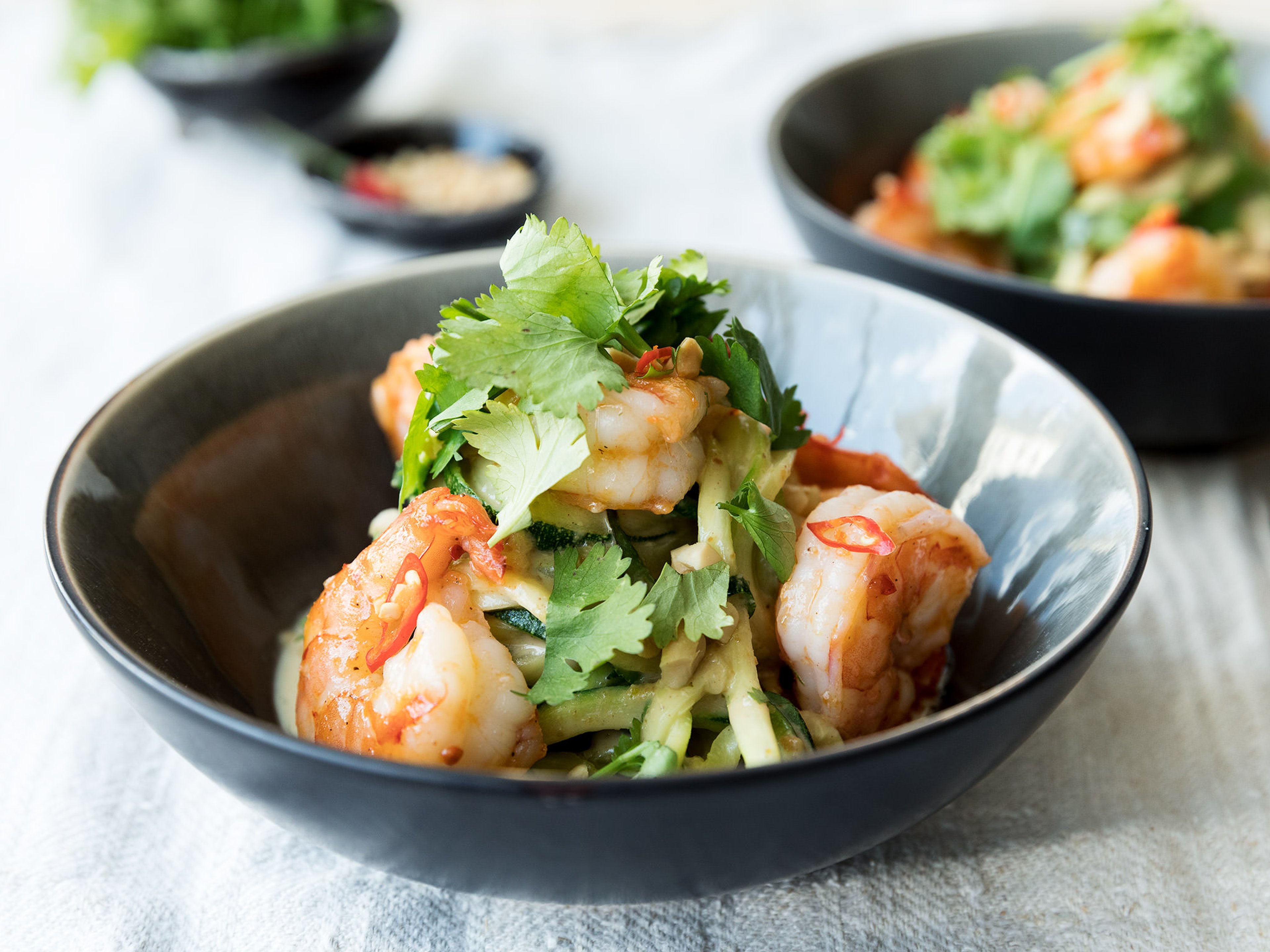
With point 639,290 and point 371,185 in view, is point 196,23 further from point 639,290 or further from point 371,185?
point 639,290

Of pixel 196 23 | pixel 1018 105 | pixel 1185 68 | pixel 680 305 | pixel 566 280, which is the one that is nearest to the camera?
pixel 566 280

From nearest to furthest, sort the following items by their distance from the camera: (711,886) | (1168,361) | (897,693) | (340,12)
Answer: (711,886) → (897,693) → (1168,361) → (340,12)

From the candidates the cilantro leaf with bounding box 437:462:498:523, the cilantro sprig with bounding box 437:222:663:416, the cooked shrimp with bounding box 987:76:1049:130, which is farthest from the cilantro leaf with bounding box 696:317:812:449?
the cooked shrimp with bounding box 987:76:1049:130

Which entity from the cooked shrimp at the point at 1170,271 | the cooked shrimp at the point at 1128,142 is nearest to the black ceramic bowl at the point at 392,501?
the cooked shrimp at the point at 1170,271

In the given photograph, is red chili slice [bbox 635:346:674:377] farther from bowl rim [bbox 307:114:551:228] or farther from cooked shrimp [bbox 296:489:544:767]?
bowl rim [bbox 307:114:551:228]

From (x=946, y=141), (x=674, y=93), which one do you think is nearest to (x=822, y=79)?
Answer: (x=946, y=141)

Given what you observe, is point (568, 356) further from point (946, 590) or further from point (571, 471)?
point (946, 590)

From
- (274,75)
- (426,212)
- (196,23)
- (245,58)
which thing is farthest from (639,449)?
(196,23)
